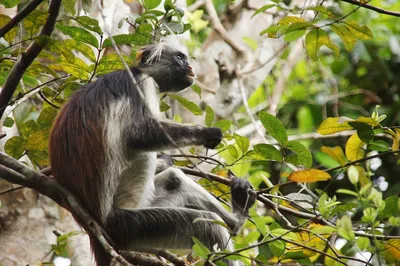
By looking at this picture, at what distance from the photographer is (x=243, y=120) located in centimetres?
940

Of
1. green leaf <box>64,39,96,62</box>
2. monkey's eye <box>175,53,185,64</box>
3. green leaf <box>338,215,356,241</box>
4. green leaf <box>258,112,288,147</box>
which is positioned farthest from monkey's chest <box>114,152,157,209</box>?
green leaf <box>338,215,356,241</box>

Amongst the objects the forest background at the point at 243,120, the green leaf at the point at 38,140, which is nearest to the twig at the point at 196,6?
the forest background at the point at 243,120

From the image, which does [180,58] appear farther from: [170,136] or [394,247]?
[394,247]

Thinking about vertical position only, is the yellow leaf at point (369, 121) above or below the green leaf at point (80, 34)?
below

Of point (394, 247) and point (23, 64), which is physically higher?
point (23, 64)

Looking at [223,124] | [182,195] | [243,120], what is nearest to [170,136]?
[223,124]

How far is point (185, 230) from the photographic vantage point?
4.31 metres

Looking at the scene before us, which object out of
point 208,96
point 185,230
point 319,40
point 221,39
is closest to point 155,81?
point 185,230

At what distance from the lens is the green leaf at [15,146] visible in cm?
436

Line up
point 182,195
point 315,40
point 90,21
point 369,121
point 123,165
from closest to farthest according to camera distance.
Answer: point 369,121 → point 315,40 → point 90,21 → point 123,165 → point 182,195

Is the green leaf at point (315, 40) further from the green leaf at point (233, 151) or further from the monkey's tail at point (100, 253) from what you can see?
the monkey's tail at point (100, 253)

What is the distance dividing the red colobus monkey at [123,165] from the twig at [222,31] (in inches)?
142

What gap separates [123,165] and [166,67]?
1154 mm

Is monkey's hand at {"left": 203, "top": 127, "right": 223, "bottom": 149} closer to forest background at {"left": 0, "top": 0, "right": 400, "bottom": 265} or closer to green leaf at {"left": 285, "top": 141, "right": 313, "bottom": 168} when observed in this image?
forest background at {"left": 0, "top": 0, "right": 400, "bottom": 265}
